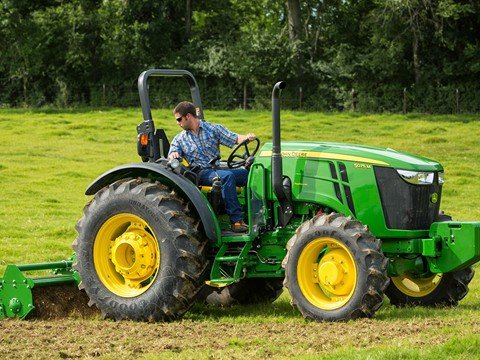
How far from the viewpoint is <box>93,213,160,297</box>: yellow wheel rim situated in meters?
10.5

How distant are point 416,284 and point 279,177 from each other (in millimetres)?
1901

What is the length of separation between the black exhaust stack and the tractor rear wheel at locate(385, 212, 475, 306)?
1416mm

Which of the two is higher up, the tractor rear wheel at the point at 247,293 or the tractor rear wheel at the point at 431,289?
the tractor rear wheel at the point at 431,289

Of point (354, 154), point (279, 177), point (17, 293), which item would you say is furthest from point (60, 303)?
point (354, 154)

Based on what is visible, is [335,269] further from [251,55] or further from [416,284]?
[251,55]

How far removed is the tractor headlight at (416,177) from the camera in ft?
33.3

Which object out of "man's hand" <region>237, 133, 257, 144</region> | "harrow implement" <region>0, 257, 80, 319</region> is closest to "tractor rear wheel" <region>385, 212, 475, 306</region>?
"man's hand" <region>237, 133, 257, 144</region>

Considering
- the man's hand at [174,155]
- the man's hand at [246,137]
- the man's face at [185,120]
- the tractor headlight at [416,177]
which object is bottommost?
the tractor headlight at [416,177]

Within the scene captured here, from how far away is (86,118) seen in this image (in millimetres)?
38281

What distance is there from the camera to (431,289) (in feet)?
36.2

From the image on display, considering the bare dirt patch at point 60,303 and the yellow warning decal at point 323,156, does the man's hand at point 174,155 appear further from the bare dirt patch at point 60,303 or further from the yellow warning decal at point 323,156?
the bare dirt patch at point 60,303

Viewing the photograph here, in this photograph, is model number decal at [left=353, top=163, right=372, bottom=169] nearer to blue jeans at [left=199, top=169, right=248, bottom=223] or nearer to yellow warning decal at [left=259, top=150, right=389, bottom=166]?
yellow warning decal at [left=259, top=150, right=389, bottom=166]

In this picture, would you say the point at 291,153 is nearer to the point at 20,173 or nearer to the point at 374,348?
the point at 374,348

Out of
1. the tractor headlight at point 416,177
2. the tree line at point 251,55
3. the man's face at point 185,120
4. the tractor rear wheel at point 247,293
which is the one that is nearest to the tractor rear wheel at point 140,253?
the man's face at point 185,120
